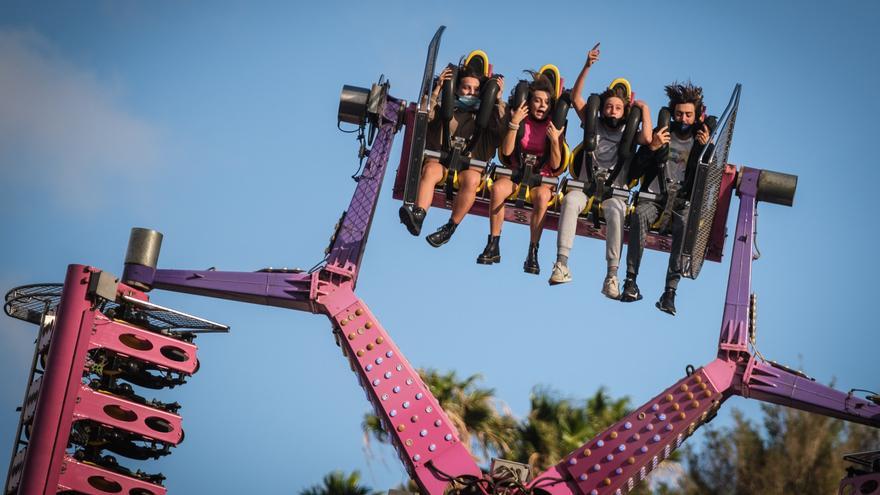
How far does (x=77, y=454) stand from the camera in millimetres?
14938

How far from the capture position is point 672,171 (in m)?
17.4

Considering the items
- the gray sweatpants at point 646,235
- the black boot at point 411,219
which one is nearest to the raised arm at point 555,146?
the gray sweatpants at point 646,235

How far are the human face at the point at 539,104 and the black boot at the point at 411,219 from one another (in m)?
2.10

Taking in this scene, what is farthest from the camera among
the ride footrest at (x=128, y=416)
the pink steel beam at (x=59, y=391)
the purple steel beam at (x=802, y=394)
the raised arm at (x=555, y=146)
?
the raised arm at (x=555, y=146)

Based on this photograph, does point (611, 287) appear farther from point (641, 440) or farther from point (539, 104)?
point (539, 104)

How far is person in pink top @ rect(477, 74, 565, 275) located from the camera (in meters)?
16.9

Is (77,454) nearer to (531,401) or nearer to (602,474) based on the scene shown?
(602,474)

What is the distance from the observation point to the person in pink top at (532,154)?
16906 mm

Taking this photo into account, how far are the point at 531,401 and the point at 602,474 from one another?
12033 millimetres

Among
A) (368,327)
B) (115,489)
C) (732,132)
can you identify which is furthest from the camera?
(732,132)

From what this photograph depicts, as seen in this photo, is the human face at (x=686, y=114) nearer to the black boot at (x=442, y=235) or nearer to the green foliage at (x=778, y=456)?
the black boot at (x=442, y=235)

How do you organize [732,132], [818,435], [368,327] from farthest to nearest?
[818,435] < [732,132] < [368,327]

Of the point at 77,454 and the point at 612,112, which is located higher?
the point at 612,112

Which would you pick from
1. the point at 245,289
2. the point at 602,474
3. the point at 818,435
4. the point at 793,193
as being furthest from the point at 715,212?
the point at 818,435
